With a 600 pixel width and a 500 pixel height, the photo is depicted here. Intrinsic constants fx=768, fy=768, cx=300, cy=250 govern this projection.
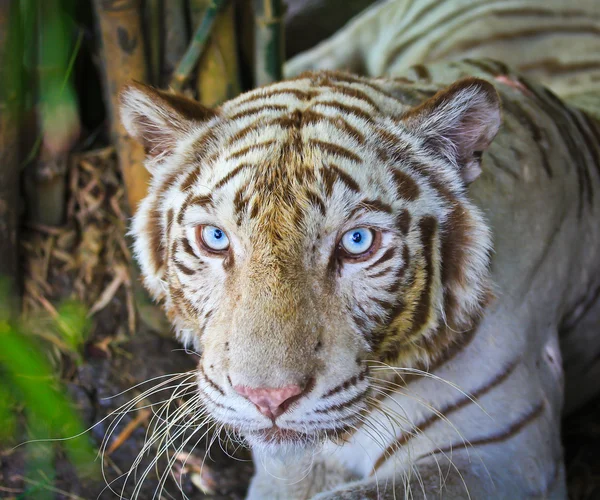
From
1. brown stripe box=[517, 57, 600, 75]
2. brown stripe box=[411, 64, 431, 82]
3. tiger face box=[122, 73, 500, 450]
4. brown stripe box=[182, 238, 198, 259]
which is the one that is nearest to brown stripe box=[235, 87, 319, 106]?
tiger face box=[122, 73, 500, 450]

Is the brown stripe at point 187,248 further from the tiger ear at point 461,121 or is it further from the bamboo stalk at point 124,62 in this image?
the bamboo stalk at point 124,62

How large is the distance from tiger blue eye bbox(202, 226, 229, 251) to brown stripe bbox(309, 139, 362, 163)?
222 mm

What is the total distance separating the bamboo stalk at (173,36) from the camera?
2.01 m

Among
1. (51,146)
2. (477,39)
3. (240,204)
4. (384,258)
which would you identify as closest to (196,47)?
(51,146)

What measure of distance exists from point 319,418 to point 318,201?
35 cm

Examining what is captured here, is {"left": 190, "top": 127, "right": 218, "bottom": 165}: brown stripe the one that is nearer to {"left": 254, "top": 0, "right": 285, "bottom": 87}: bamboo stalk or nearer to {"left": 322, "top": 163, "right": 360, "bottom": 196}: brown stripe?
{"left": 322, "top": 163, "right": 360, "bottom": 196}: brown stripe

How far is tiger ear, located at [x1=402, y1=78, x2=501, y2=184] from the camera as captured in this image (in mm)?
1293

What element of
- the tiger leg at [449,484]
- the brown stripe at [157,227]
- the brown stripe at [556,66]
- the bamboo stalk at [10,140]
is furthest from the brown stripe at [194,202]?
the brown stripe at [556,66]

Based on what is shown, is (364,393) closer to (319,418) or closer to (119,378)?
(319,418)

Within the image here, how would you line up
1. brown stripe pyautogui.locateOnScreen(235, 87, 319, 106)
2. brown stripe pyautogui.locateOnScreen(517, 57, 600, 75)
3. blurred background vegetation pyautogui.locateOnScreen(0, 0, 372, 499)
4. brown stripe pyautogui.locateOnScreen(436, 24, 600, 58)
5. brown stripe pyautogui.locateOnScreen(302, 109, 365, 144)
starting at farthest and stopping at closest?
brown stripe pyautogui.locateOnScreen(436, 24, 600, 58) < brown stripe pyautogui.locateOnScreen(517, 57, 600, 75) < blurred background vegetation pyautogui.locateOnScreen(0, 0, 372, 499) < brown stripe pyautogui.locateOnScreen(235, 87, 319, 106) < brown stripe pyautogui.locateOnScreen(302, 109, 365, 144)

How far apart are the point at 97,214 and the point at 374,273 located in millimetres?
1192

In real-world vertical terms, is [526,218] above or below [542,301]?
above

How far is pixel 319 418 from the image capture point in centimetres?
125

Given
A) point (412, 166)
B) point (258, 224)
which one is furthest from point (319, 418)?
point (412, 166)
